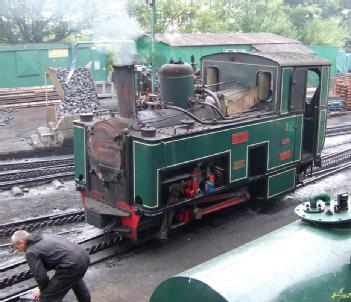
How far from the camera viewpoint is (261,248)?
2262 mm

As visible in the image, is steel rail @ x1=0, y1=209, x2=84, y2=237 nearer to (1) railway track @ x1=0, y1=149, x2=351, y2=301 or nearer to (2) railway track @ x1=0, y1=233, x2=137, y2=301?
(1) railway track @ x1=0, y1=149, x2=351, y2=301

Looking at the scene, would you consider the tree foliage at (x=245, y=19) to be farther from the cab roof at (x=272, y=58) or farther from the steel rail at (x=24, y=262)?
the steel rail at (x=24, y=262)

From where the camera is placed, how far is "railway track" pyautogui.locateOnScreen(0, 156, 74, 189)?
378 inches

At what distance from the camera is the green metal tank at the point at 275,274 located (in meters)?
1.95

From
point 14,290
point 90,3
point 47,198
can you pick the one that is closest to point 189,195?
point 14,290

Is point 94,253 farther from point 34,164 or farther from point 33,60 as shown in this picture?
point 33,60

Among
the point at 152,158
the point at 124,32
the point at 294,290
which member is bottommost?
the point at 152,158

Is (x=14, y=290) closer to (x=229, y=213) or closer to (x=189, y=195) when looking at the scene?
(x=189, y=195)

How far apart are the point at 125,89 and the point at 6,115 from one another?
35.0 feet

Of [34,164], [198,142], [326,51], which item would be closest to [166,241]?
[198,142]

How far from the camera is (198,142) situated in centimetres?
659

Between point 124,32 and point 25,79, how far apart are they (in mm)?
11430

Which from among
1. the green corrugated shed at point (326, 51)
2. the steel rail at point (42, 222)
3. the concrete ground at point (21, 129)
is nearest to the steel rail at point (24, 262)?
the steel rail at point (42, 222)

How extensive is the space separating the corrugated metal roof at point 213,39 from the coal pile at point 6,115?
6.23m
